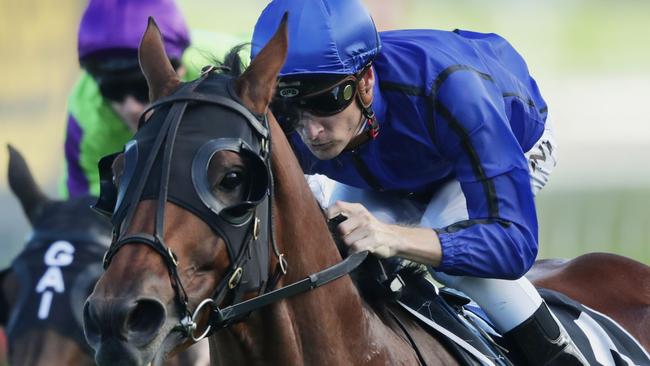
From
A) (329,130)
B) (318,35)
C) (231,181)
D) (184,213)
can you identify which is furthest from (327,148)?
(184,213)

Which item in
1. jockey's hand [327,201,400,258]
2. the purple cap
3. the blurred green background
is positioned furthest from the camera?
the blurred green background

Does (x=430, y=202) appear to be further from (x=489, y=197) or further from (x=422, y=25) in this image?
(x=422, y=25)

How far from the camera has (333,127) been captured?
353 cm

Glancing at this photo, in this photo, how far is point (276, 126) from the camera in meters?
3.12

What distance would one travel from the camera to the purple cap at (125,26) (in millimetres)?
5180

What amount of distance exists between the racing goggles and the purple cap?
6.03 ft

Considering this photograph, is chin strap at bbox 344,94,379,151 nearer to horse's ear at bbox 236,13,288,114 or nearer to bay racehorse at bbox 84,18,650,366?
bay racehorse at bbox 84,18,650,366

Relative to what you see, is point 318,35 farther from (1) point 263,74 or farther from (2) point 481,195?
(2) point 481,195

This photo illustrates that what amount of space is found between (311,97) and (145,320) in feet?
3.12

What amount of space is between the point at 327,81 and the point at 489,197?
554mm

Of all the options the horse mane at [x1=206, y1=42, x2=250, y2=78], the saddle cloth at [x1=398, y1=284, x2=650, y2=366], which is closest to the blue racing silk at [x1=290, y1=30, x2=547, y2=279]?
the saddle cloth at [x1=398, y1=284, x2=650, y2=366]

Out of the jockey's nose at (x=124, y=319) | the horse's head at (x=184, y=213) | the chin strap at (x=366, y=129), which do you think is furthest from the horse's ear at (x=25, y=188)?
the jockey's nose at (x=124, y=319)

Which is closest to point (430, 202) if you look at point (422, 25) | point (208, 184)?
point (208, 184)

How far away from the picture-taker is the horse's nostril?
8.71ft
